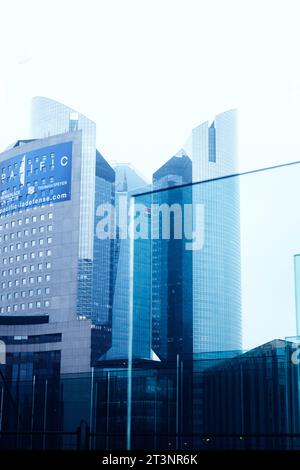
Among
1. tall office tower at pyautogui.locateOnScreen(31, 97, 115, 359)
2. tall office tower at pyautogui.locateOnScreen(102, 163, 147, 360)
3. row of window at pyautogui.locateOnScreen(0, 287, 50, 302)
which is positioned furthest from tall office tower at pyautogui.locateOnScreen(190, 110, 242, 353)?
row of window at pyautogui.locateOnScreen(0, 287, 50, 302)

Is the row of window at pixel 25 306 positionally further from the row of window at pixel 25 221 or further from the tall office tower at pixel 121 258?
the row of window at pixel 25 221

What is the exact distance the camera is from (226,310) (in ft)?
10.1

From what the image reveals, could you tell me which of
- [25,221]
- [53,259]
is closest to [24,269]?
[53,259]

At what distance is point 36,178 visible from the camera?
59.4m

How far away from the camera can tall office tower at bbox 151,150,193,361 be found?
3.09m

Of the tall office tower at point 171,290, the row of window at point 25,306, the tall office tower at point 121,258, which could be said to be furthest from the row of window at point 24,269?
the tall office tower at point 171,290

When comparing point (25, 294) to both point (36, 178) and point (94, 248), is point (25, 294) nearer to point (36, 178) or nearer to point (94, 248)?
point (94, 248)

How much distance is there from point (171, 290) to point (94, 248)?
5931cm

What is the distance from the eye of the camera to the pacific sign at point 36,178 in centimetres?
5625

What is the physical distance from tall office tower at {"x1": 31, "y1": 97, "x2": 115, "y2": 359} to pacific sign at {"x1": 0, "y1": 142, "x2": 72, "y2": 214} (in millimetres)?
3002

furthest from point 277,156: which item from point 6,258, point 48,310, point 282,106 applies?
point 6,258

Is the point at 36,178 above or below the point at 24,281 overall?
above

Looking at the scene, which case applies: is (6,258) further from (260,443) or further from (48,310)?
(260,443)

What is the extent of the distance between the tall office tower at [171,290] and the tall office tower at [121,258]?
48.7 m
